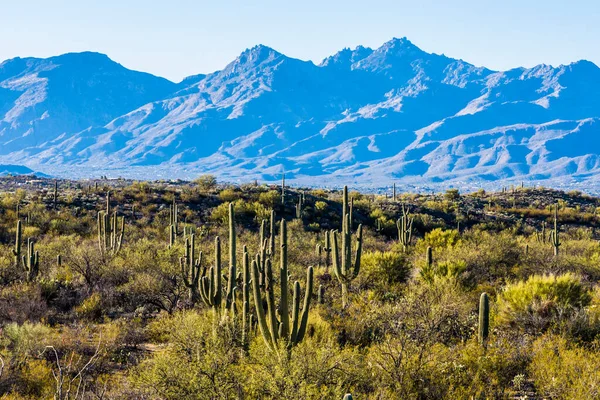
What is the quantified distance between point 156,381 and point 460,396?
198 inches

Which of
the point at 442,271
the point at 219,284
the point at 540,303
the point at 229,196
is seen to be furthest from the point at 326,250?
the point at 229,196

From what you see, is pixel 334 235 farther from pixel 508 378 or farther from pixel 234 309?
pixel 508 378

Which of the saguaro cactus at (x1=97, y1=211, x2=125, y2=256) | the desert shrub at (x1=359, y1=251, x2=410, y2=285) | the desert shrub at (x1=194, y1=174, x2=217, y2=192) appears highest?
the desert shrub at (x1=194, y1=174, x2=217, y2=192)

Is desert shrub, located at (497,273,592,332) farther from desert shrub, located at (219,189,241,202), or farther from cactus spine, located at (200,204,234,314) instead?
desert shrub, located at (219,189,241,202)

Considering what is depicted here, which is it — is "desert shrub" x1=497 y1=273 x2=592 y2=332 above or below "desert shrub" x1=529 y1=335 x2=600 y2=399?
above

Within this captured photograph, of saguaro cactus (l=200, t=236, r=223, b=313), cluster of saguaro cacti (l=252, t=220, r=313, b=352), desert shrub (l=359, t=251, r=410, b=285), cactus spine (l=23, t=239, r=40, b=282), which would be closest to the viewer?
cluster of saguaro cacti (l=252, t=220, r=313, b=352)

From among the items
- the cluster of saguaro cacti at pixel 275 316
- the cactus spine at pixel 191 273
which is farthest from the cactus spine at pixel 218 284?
the cluster of saguaro cacti at pixel 275 316

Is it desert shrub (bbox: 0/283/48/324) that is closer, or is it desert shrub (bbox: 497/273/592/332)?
desert shrub (bbox: 497/273/592/332)

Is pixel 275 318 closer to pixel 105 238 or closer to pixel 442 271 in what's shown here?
pixel 442 271

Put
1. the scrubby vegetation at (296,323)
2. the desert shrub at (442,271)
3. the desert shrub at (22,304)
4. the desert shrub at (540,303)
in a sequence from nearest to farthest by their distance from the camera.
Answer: the scrubby vegetation at (296,323) → the desert shrub at (540,303) → the desert shrub at (22,304) → the desert shrub at (442,271)

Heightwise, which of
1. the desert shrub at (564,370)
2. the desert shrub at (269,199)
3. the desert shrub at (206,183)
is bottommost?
the desert shrub at (564,370)

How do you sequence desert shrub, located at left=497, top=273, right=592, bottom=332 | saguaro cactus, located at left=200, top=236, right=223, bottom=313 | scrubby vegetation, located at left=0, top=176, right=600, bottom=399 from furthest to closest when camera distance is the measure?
saguaro cactus, located at left=200, top=236, right=223, bottom=313
desert shrub, located at left=497, top=273, right=592, bottom=332
scrubby vegetation, located at left=0, top=176, right=600, bottom=399

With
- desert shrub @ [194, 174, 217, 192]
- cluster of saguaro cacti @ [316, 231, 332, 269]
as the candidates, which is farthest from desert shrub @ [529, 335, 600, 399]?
desert shrub @ [194, 174, 217, 192]

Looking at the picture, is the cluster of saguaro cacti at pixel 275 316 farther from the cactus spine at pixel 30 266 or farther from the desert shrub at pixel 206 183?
the desert shrub at pixel 206 183
